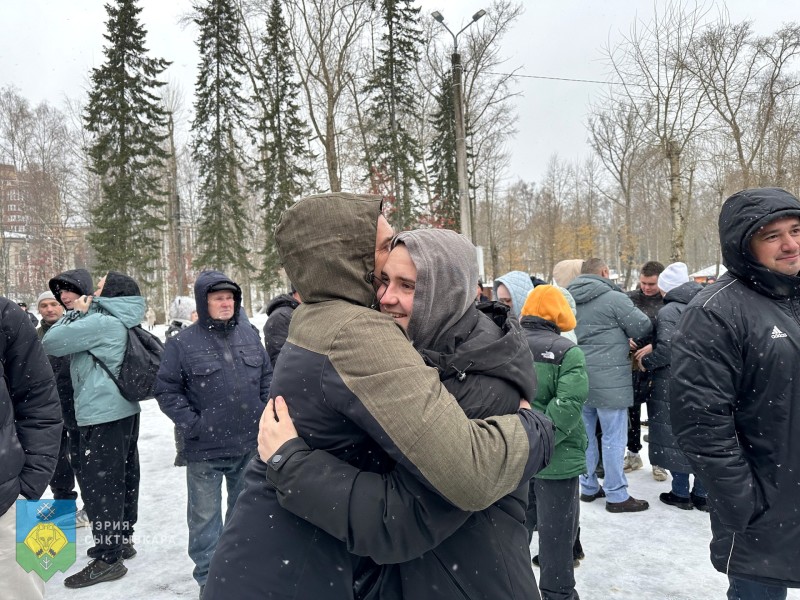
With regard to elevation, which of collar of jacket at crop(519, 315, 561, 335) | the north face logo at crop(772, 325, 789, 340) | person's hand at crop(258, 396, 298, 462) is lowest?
person's hand at crop(258, 396, 298, 462)

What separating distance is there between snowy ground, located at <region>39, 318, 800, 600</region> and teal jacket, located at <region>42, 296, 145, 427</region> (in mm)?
1222

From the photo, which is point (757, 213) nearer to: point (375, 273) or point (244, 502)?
point (375, 273)

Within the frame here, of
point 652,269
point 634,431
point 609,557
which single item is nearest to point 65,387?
point 609,557

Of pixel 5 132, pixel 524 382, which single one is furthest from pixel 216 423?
pixel 5 132

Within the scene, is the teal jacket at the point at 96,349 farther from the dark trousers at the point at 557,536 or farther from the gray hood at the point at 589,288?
the gray hood at the point at 589,288

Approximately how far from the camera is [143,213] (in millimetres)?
24391

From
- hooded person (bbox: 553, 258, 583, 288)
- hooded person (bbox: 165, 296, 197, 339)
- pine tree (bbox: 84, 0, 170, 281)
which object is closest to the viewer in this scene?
hooded person (bbox: 553, 258, 583, 288)

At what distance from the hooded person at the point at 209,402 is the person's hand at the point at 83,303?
2.79 ft

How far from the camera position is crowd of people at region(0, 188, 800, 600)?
1.27 meters

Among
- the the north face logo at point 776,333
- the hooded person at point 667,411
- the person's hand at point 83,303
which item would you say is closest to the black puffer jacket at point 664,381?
the hooded person at point 667,411

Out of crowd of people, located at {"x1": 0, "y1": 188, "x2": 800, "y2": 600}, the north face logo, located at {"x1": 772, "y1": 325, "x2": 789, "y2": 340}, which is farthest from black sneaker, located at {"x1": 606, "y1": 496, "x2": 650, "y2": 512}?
the north face logo, located at {"x1": 772, "y1": 325, "x2": 789, "y2": 340}

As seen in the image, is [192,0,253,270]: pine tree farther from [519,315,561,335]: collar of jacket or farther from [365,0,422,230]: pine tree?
[519,315,561,335]: collar of jacket

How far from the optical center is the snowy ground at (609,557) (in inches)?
144

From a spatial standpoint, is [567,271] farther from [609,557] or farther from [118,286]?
[118,286]
